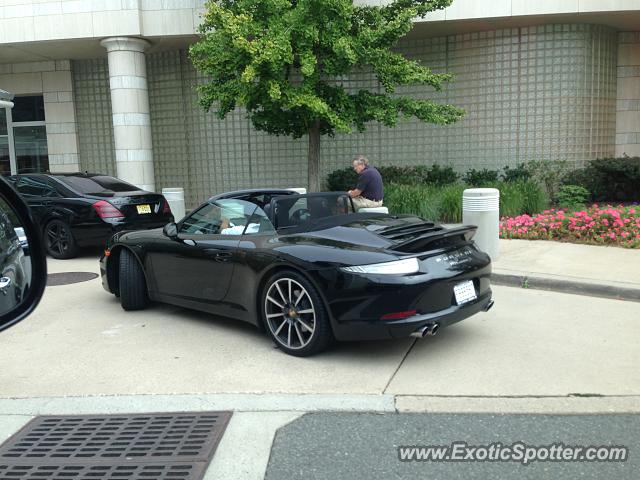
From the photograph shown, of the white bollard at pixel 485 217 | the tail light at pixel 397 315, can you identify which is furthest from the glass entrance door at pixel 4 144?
the tail light at pixel 397 315

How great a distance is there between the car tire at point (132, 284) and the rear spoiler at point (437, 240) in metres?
3.14

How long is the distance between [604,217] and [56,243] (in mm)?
9153

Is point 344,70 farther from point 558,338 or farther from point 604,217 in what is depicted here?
point 558,338

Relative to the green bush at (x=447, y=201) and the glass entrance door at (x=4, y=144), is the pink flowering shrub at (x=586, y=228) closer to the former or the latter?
the green bush at (x=447, y=201)

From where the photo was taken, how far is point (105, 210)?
31.4ft

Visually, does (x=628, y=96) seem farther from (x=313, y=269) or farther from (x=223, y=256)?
(x=313, y=269)

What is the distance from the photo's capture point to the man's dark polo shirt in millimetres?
9906

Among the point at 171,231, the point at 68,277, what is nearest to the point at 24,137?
the point at 68,277

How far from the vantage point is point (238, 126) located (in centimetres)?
1689

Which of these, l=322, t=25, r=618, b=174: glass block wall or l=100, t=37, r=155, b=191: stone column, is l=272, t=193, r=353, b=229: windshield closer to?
l=322, t=25, r=618, b=174: glass block wall

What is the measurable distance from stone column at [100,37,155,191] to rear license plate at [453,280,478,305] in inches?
480

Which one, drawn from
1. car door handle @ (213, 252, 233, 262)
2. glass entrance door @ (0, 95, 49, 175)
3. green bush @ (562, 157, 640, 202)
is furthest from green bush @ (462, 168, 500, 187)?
glass entrance door @ (0, 95, 49, 175)

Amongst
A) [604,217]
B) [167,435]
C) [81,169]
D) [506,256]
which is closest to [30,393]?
[167,435]

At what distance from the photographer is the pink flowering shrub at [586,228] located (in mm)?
9250
